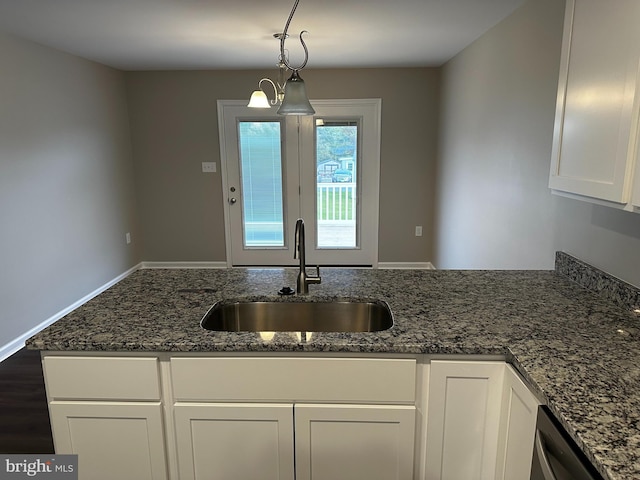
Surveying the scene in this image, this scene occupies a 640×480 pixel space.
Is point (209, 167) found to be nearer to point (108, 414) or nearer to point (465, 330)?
point (108, 414)

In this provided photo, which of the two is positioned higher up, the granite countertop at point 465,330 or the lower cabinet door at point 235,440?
the granite countertop at point 465,330

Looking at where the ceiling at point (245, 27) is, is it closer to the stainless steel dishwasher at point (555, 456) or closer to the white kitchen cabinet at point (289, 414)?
the white kitchen cabinet at point (289, 414)

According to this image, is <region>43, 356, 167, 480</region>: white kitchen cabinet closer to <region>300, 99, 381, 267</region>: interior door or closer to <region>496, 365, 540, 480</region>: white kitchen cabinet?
<region>496, 365, 540, 480</region>: white kitchen cabinet

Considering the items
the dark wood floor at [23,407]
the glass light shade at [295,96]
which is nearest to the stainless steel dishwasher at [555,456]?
the glass light shade at [295,96]

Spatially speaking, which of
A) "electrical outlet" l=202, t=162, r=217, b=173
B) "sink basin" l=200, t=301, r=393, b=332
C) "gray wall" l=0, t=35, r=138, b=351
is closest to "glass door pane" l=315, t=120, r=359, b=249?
"electrical outlet" l=202, t=162, r=217, b=173

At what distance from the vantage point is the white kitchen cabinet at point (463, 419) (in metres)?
1.30

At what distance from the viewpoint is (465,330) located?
1.37m

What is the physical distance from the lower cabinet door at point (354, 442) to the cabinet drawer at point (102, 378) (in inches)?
19.0

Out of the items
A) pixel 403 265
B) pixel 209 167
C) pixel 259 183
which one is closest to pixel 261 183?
pixel 259 183

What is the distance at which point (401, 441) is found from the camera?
1.36 m

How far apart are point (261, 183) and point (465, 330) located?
12.1 ft

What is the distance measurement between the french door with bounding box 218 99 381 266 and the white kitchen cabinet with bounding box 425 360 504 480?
3.56 m

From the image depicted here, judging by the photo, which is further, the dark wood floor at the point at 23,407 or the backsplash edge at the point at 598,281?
the dark wood floor at the point at 23,407

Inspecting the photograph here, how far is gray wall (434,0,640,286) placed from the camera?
1.79 meters
